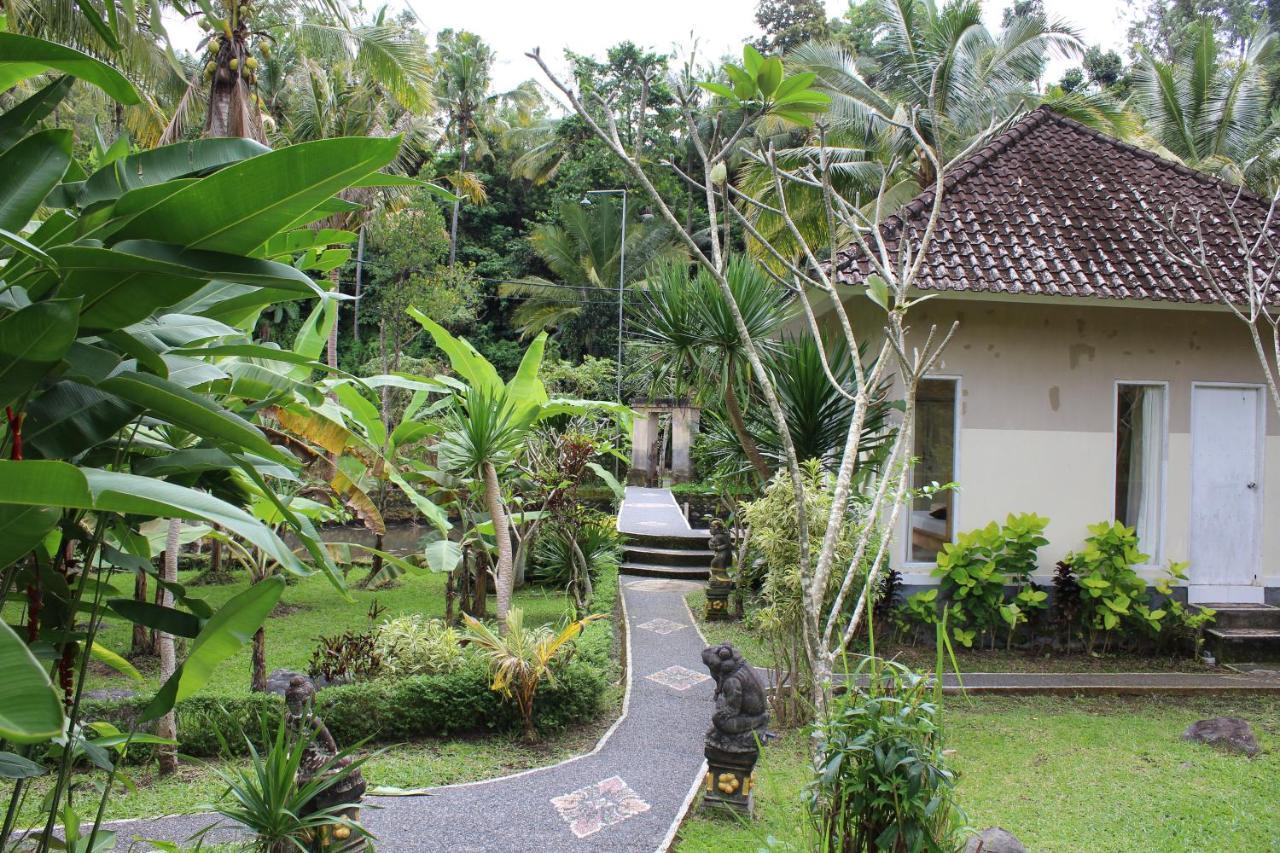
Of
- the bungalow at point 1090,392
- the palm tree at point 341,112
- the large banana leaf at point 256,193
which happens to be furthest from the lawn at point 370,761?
the palm tree at point 341,112

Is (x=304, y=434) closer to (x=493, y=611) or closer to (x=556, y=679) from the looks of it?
(x=556, y=679)

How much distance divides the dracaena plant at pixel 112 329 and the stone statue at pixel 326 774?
75.9 inches

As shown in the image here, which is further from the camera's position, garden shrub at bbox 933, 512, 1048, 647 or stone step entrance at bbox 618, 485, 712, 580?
stone step entrance at bbox 618, 485, 712, 580

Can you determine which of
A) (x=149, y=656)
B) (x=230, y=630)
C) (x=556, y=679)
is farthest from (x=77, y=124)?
(x=230, y=630)

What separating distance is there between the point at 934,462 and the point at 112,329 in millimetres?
8285

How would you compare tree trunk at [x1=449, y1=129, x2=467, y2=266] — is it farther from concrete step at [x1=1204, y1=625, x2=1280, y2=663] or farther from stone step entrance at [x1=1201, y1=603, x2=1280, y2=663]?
concrete step at [x1=1204, y1=625, x2=1280, y2=663]

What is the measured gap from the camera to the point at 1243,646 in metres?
8.59

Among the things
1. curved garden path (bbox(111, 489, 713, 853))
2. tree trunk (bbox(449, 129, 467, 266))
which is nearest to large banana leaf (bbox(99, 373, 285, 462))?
curved garden path (bbox(111, 489, 713, 853))

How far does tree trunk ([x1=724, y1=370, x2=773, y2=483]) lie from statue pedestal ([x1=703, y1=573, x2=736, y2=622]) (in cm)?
204

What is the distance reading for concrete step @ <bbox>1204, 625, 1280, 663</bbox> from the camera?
8562mm

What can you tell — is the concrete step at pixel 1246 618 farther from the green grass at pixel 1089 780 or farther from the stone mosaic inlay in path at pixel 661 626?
the stone mosaic inlay in path at pixel 661 626

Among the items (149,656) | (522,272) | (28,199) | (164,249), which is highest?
(522,272)

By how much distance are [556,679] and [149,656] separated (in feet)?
16.5

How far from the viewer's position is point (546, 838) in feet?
15.7
